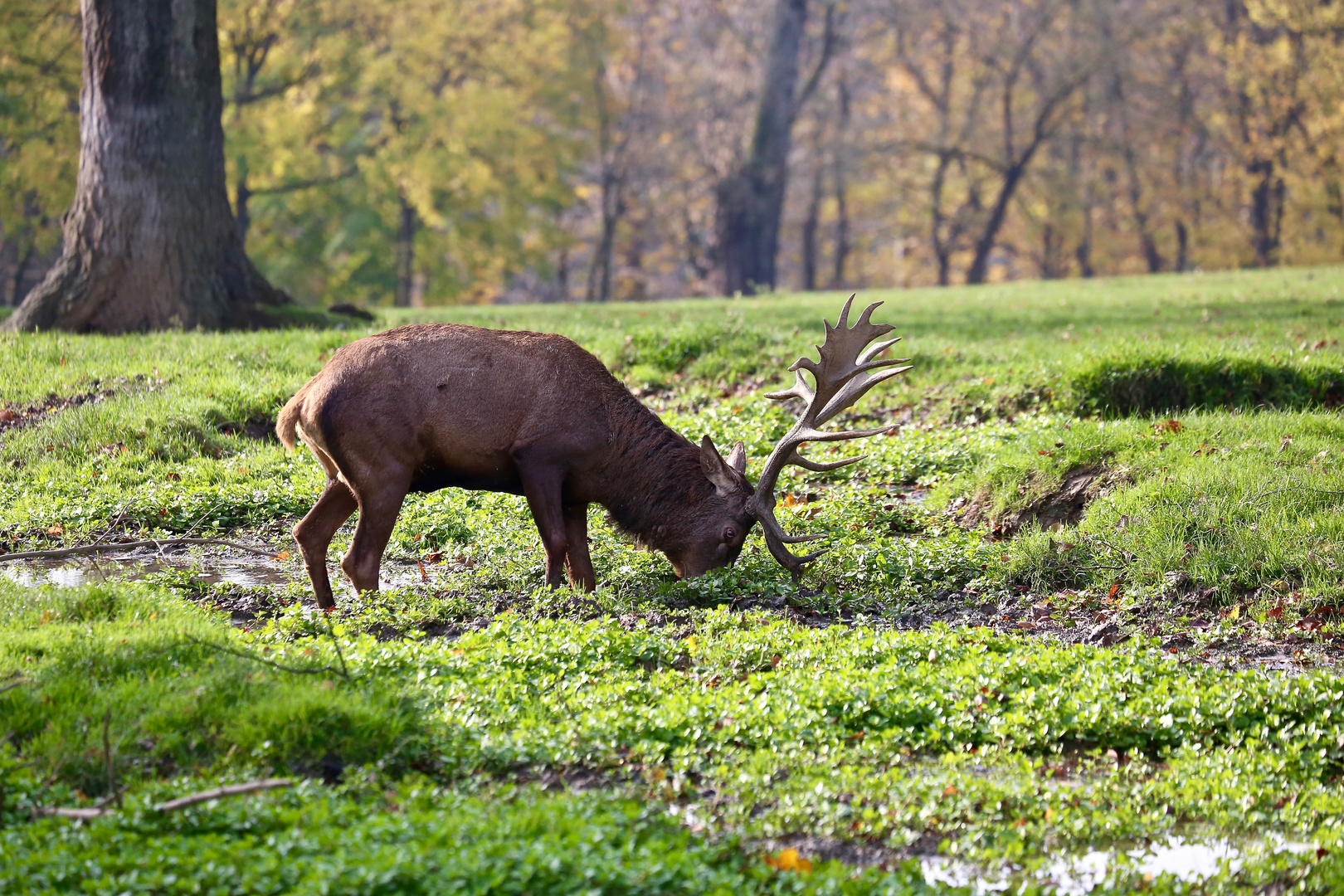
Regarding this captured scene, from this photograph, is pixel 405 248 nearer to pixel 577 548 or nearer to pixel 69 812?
pixel 577 548

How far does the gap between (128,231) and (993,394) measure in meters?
10.5

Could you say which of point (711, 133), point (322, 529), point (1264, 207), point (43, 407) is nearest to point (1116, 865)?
point (322, 529)

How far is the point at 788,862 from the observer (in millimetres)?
4184

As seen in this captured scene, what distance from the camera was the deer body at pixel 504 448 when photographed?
289 inches

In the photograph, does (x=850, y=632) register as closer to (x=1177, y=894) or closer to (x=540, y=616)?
(x=540, y=616)

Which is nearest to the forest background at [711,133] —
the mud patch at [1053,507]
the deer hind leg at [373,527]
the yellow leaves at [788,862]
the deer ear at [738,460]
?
the deer hind leg at [373,527]

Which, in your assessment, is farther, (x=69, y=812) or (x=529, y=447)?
(x=529, y=447)

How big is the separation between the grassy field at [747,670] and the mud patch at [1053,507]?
3 cm

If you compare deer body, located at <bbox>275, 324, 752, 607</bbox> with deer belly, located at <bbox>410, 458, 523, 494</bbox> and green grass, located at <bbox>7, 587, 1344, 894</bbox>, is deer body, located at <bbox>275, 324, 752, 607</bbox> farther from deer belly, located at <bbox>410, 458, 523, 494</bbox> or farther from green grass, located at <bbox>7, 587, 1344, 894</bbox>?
green grass, located at <bbox>7, 587, 1344, 894</bbox>

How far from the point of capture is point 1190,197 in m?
42.5

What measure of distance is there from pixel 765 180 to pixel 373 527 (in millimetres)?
25254

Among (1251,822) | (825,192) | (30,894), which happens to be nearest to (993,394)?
(1251,822)

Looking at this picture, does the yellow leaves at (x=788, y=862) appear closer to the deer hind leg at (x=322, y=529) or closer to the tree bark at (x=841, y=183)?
the deer hind leg at (x=322, y=529)

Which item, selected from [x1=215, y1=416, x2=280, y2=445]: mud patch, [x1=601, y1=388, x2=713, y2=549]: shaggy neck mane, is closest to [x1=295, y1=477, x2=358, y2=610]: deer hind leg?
[x1=601, y1=388, x2=713, y2=549]: shaggy neck mane
